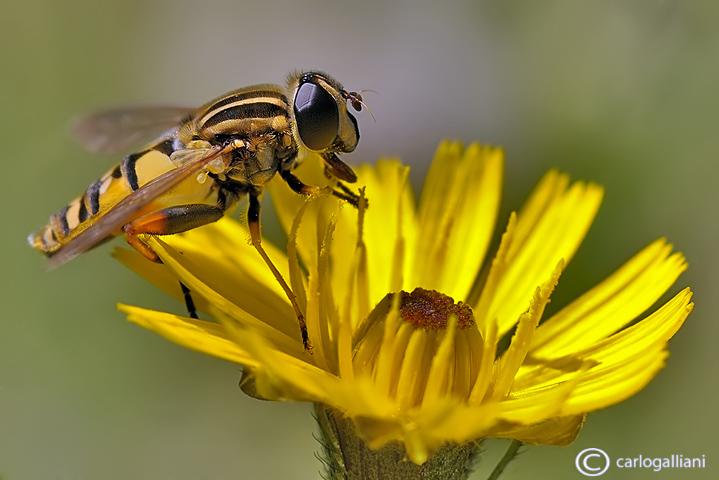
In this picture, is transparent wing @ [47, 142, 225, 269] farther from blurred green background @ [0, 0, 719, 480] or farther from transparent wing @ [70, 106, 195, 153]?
blurred green background @ [0, 0, 719, 480]

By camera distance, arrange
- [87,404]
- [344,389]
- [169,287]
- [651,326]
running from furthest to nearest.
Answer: [87,404] → [169,287] → [651,326] → [344,389]

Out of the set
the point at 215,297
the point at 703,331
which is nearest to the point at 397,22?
the point at 703,331

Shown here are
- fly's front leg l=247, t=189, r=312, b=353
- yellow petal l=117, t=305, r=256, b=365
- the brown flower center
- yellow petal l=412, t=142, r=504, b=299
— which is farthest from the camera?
yellow petal l=412, t=142, r=504, b=299

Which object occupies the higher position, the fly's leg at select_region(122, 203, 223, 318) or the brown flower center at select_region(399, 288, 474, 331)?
the fly's leg at select_region(122, 203, 223, 318)

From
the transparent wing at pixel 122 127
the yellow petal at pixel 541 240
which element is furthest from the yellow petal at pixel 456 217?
the transparent wing at pixel 122 127

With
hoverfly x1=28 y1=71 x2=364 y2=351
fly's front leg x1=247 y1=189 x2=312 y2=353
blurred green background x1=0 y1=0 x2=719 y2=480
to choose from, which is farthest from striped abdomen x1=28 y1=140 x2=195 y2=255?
blurred green background x1=0 y1=0 x2=719 y2=480

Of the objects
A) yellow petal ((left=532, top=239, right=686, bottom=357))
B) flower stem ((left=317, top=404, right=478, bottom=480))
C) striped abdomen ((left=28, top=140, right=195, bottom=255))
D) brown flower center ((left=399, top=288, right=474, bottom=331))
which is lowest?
flower stem ((left=317, top=404, right=478, bottom=480))

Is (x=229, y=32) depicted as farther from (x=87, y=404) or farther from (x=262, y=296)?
(x=262, y=296)

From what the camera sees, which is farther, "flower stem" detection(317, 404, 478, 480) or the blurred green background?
the blurred green background
